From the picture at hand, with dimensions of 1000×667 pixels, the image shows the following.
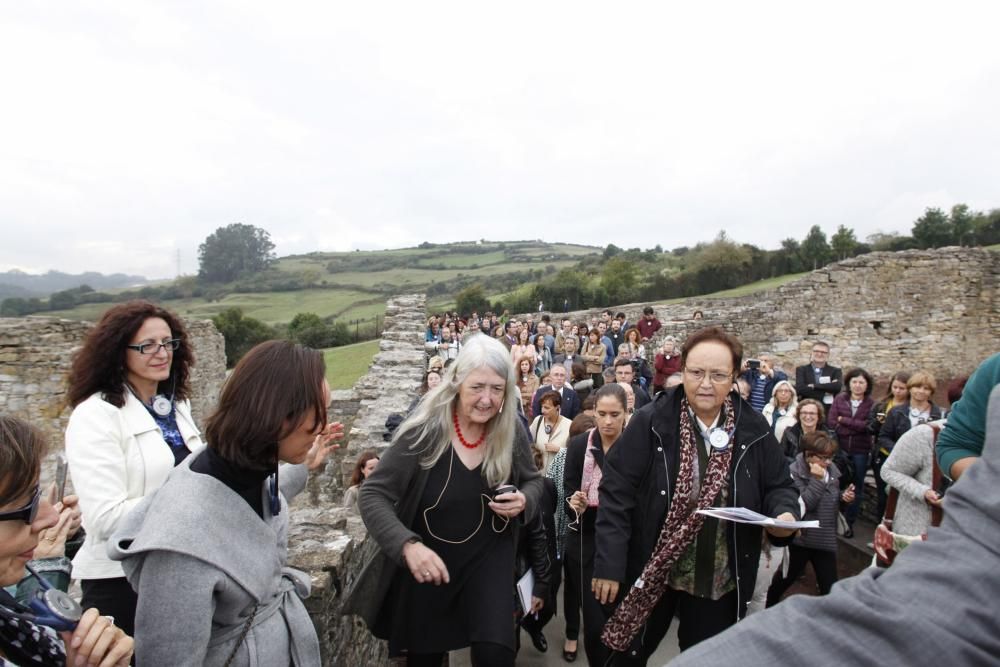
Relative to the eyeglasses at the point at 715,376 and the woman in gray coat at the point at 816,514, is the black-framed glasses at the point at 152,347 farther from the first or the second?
the woman in gray coat at the point at 816,514

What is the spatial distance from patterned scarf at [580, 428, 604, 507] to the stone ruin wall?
10886 mm

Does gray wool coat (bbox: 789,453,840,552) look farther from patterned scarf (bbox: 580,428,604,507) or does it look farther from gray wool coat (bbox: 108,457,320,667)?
gray wool coat (bbox: 108,457,320,667)

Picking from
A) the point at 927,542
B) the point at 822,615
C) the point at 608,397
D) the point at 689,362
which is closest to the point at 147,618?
the point at 822,615

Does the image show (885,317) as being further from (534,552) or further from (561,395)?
(534,552)

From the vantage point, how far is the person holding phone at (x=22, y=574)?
135 cm

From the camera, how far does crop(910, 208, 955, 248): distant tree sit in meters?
26.3

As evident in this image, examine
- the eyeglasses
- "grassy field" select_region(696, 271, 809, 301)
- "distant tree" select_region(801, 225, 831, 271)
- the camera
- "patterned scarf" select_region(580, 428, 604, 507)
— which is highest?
"distant tree" select_region(801, 225, 831, 271)

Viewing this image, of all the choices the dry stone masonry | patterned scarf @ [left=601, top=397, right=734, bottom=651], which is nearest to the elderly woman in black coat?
patterned scarf @ [left=601, top=397, right=734, bottom=651]

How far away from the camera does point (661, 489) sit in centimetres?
278

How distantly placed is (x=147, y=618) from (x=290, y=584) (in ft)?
1.78

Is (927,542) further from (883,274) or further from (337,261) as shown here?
(337,261)

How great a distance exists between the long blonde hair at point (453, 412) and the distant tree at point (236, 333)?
2431 centimetres

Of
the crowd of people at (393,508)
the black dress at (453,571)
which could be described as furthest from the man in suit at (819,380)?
the black dress at (453,571)

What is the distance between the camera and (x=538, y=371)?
39.8 feet
